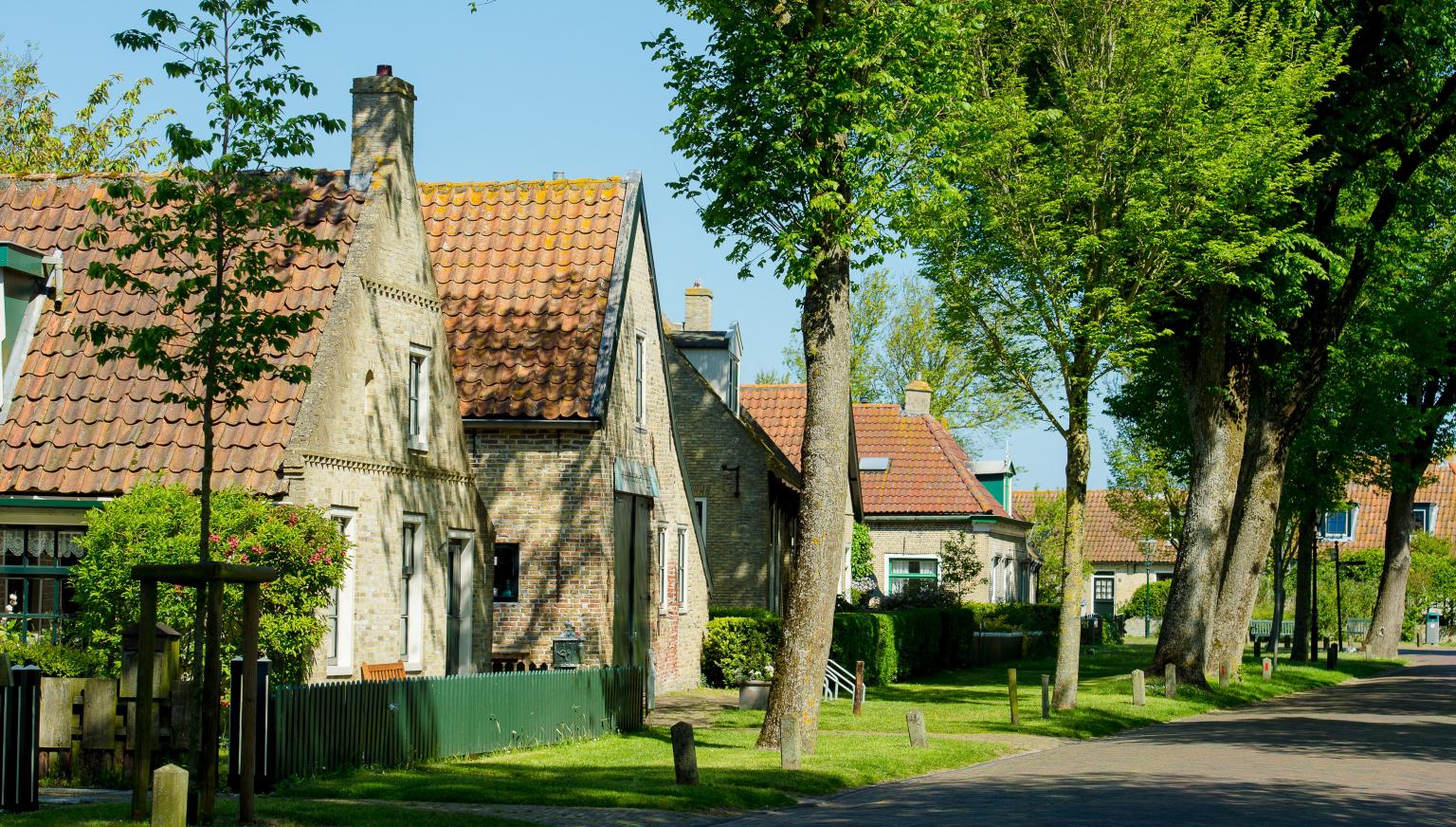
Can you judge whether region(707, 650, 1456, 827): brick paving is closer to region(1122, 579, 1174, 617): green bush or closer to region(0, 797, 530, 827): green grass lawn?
region(0, 797, 530, 827): green grass lawn

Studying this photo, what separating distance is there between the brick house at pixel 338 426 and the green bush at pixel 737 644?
8573mm

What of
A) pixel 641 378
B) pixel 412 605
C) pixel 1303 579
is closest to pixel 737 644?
pixel 641 378

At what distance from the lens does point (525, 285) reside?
2948cm

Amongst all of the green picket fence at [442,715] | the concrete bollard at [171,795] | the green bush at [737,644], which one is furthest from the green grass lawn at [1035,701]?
the concrete bollard at [171,795]

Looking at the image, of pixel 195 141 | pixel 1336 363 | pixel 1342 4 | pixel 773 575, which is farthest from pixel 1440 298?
pixel 195 141

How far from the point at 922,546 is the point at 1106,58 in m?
30.1

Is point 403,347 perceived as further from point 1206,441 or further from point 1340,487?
point 1340,487

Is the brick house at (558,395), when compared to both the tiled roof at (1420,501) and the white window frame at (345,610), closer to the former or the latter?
the white window frame at (345,610)

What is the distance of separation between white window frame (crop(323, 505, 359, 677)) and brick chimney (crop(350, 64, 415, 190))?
5.11 m

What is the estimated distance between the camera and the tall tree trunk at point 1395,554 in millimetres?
53656

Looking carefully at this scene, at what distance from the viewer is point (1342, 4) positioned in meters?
34.8

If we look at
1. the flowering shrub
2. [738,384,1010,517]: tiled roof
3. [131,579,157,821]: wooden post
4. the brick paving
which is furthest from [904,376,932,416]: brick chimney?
[131,579,157,821]: wooden post

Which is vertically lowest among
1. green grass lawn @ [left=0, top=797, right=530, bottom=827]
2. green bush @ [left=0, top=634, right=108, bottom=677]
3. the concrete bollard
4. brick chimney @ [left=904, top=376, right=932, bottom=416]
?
green grass lawn @ [left=0, top=797, right=530, bottom=827]

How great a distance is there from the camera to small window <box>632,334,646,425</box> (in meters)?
31.0
